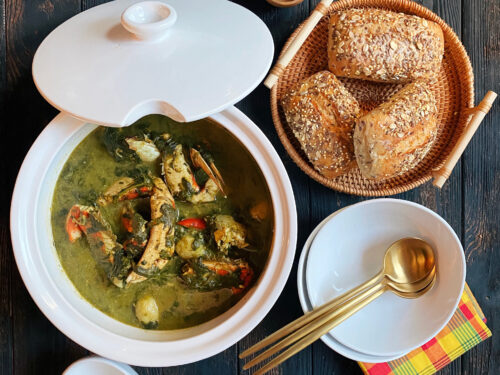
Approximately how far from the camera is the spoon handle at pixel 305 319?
4.42ft

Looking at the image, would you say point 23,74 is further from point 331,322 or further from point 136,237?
point 331,322

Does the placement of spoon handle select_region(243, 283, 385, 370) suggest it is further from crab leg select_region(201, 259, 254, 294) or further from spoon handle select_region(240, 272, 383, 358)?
crab leg select_region(201, 259, 254, 294)

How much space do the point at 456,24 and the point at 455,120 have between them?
15.1 inches

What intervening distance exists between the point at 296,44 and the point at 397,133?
1.43ft

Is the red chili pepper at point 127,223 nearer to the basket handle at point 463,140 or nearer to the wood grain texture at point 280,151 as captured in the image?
the wood grain texture at point 280,151

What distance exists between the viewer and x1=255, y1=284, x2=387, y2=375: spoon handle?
4.37ft

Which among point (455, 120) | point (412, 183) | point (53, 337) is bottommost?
point (53, 337)

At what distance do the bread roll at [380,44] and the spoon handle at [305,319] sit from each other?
0.72 meters

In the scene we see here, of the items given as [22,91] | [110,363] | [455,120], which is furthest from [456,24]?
[110,363]

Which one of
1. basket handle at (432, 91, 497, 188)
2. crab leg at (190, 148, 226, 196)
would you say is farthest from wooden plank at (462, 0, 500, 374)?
crab leg at (190, 148, 226, 196)

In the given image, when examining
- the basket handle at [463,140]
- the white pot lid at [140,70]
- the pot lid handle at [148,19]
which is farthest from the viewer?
the basket handle at [463,140]

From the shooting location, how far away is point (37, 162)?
51.7 inches

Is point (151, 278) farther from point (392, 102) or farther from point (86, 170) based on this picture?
point (392, 102)

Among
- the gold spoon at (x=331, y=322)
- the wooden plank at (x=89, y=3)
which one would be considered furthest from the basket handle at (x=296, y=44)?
the gold spoon at (x=331, y=322)
